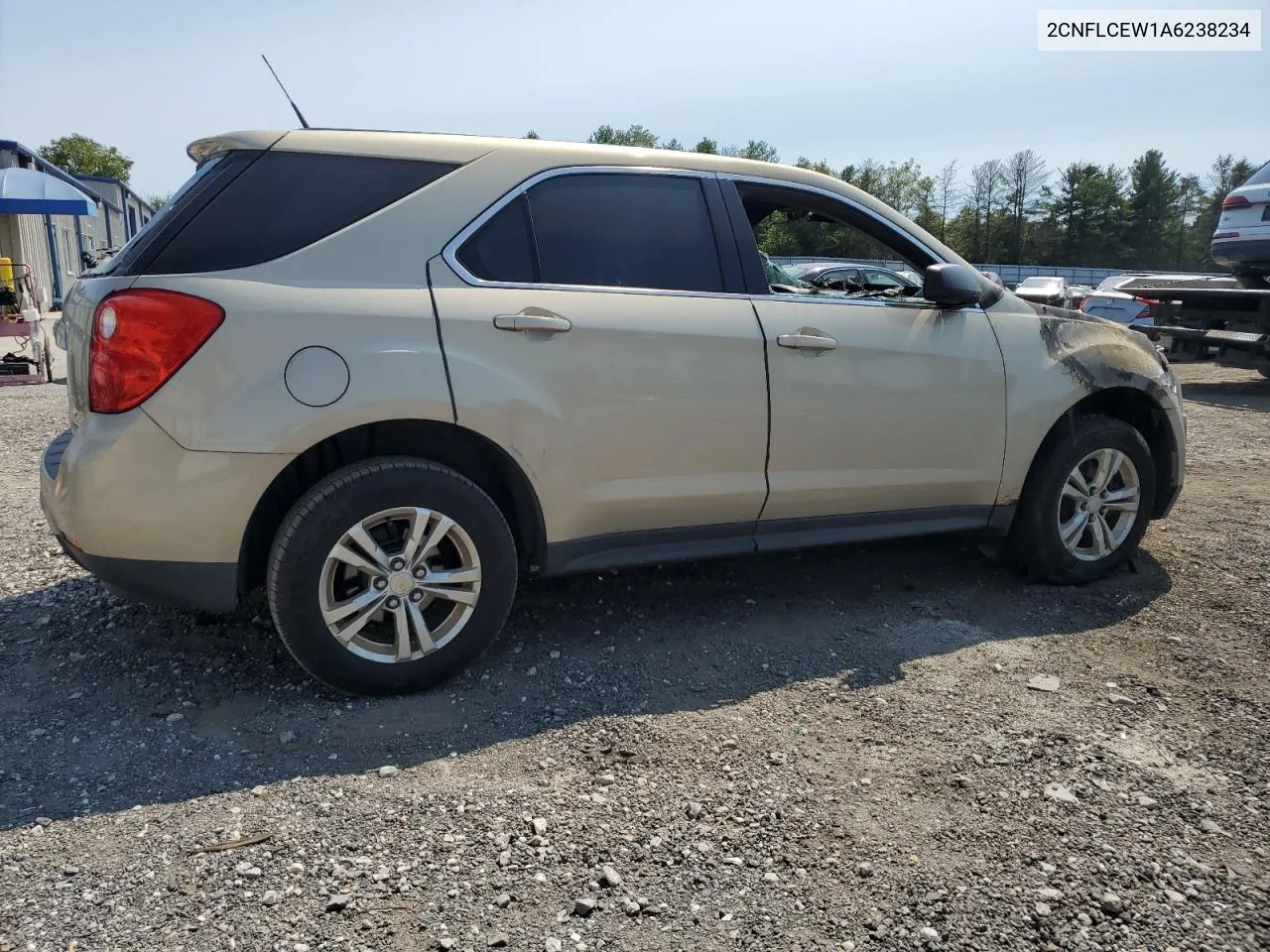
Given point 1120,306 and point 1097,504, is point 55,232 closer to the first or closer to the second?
point 1120,306

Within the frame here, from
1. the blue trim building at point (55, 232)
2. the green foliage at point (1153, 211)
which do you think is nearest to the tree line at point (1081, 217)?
the green foliage at point (1153, 211)

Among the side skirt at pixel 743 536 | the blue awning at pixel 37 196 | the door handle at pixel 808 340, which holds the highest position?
the blue awning at pixel 37 196

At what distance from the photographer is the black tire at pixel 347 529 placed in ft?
9.93

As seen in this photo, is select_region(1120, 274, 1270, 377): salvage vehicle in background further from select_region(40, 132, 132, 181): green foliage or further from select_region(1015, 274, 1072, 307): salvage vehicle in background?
select_region(40, 132, 132, 181): green foliage

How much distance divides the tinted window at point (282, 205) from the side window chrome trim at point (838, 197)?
1284mm

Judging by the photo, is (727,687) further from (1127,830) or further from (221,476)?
(221,476)

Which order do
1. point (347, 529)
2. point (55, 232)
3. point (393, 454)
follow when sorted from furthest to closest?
point (55, 232) → point (393, 454) → point (347, 529)

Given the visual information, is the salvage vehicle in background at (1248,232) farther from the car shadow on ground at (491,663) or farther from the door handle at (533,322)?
the door handle at (533,322)

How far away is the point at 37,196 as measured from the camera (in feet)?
47.0

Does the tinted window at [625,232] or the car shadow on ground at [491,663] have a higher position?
the tinted window at [625,232]

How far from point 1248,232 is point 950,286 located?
9.64 meters

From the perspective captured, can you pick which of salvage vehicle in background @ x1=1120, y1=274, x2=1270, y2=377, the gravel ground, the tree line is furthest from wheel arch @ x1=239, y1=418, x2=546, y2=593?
the tree line

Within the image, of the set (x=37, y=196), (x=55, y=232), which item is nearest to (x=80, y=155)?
(x=55, y=232)

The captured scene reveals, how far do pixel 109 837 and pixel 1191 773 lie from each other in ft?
10.0
